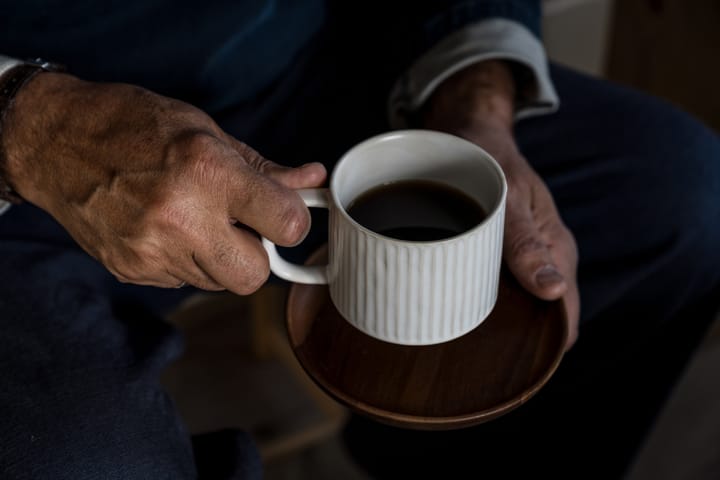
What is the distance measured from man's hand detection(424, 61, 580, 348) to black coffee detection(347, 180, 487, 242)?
0.08 metres

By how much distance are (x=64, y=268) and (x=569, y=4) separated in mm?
1222

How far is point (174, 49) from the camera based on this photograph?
2.76ft

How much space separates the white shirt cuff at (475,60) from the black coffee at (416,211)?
0.74ft

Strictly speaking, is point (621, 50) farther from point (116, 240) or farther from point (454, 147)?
point (116, 240)

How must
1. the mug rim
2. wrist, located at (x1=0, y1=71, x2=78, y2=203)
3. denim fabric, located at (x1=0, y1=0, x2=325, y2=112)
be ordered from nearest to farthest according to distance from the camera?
the mug rim < wrist, located at (x1=0, y1=71, x2=78, y2=203) < denim fabric, located at (x1=0, y1=0, x2=325, y2=112)

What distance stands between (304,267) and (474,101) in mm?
306

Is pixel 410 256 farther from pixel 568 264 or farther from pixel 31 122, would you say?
pixel 31 122

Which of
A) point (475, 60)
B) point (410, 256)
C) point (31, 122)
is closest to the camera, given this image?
point (410, 256)

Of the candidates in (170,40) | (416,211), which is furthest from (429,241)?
(170,40)

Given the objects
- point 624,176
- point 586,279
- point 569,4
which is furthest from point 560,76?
point 569,4

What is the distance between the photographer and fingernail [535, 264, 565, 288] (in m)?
0.67

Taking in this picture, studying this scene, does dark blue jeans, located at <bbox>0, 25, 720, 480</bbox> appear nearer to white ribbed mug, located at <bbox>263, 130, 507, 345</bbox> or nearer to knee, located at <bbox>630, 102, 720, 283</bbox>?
knee, located at <bbox>630, 102, 720, 283</bbox>

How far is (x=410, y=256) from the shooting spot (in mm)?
555

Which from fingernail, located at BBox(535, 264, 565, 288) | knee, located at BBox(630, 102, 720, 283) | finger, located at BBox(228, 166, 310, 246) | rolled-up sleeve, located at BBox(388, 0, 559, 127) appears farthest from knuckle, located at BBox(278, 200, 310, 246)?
knee, located at BBox(630, 102, 720, 283)
